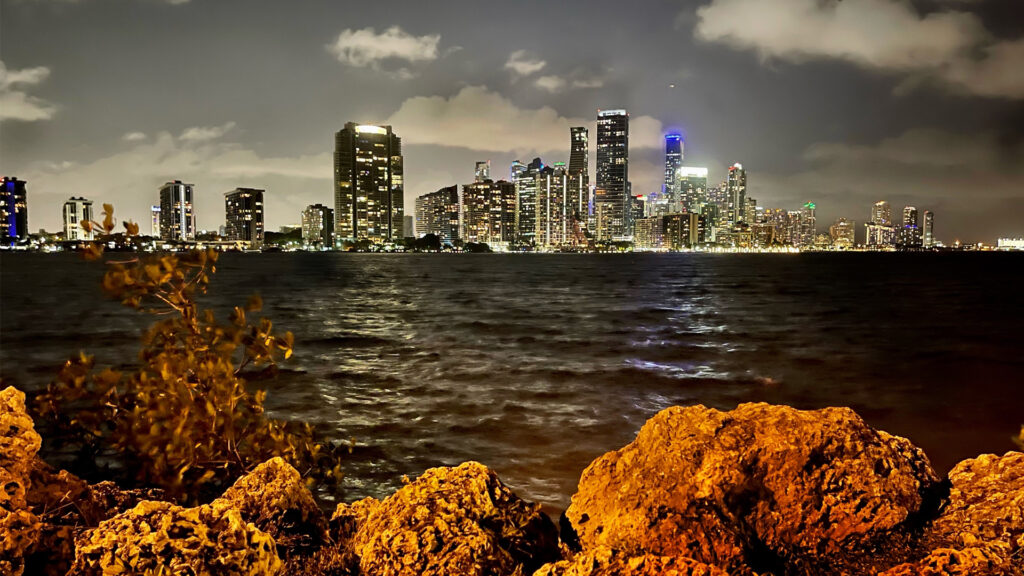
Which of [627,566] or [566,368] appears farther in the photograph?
[566,368]

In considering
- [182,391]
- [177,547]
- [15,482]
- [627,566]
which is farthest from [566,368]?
[177,547]

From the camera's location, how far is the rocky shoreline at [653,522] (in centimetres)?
286

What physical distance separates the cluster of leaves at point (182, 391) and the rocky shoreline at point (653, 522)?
Answer: 1320 millimetres

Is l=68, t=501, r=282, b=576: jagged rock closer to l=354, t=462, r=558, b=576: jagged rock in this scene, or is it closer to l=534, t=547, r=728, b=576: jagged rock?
l=354, t=462, r=558, b=576: jagged rock

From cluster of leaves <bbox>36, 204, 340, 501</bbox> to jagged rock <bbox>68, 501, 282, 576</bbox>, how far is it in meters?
2.60

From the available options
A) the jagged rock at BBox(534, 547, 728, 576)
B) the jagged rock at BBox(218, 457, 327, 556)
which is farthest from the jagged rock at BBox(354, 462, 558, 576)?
the jagged rock at BBox(218, 457, 327, 556)

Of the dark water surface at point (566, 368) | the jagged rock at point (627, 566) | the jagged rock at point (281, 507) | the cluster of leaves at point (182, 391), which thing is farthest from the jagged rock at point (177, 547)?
the dark water surface at point (566, 368)

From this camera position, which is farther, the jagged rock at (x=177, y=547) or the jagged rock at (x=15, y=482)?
the jagged rock at (x=15, y=482)

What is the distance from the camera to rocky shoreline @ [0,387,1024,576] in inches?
112

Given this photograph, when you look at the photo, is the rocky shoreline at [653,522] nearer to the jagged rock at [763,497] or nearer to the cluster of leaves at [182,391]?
the jagged rock at [763,497]

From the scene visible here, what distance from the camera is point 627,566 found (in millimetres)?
2768

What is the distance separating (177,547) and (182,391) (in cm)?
325

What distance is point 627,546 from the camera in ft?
10.4

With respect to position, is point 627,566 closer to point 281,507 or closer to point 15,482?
point 281,507
